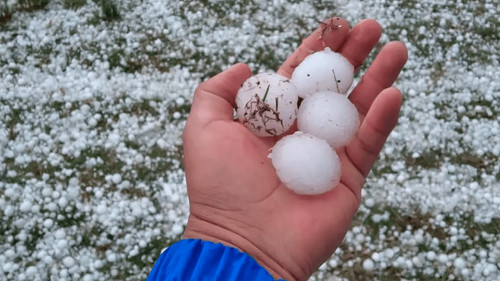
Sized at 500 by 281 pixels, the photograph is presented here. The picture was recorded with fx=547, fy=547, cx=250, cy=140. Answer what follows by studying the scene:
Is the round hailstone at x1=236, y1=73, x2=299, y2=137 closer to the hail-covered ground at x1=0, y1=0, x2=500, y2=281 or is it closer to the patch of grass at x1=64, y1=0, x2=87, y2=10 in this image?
the hail-covered ground at x1=0, y1=0, x2=500, y2=281

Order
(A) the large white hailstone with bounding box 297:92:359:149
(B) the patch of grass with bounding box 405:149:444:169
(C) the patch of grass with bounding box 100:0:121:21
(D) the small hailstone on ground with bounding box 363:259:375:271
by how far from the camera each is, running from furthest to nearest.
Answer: (C) the patch of grass with bounding box 100:0:121:21, (B) the patch of grass with bounding box 405:149:444:169, (D) the small hailstone on ground with bounding box 363:259:375:271, (A) the large white hailstone with bounding box 297:92:359:149

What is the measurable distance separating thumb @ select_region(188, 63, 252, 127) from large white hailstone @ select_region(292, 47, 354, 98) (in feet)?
0.64

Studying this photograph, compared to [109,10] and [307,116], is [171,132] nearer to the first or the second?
[109,10]

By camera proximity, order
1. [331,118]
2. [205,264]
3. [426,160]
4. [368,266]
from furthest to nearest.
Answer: [426,160]
[368,266]
[331,118]
[205,264]

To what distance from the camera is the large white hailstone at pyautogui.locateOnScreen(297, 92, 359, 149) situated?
1.75m

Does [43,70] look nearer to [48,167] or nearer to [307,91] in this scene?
[48,167]

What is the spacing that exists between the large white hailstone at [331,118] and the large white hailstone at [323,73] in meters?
0.06

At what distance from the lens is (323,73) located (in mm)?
1849

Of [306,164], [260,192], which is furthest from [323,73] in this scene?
[260,192]

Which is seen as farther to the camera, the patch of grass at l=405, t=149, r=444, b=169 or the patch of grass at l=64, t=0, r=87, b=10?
the patch of grass at l=64, t=0, r=87, b=10

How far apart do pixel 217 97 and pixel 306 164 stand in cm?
38

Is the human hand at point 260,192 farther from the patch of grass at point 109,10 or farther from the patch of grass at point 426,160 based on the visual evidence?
the patch of grass at point 109,10

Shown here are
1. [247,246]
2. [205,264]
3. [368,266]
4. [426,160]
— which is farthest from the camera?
[426,160]

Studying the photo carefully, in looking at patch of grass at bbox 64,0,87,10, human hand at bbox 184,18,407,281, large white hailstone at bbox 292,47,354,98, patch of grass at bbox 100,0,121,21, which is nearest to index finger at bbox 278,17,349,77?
large white hailstone at bbox 292,47,354,98
